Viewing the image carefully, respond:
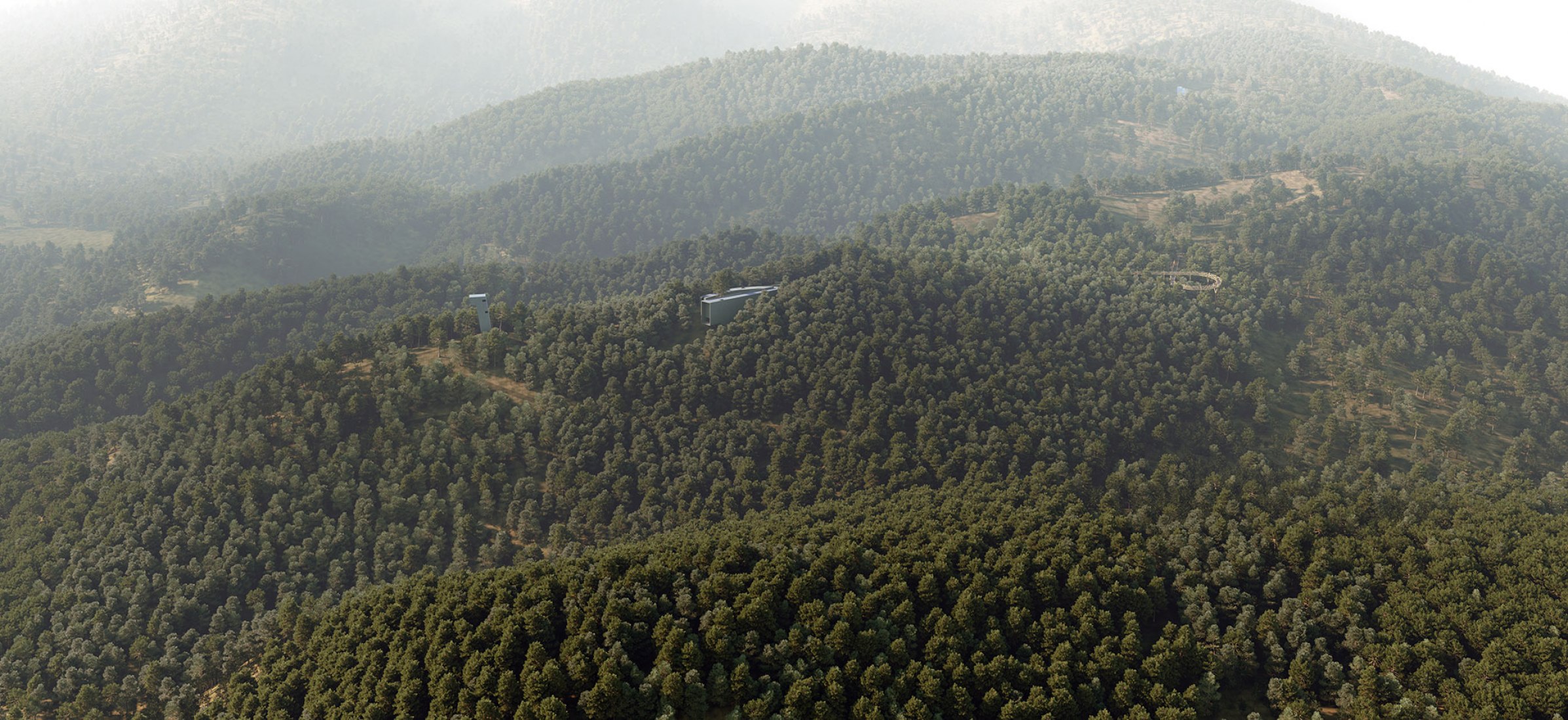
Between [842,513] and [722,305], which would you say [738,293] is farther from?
[842,513]

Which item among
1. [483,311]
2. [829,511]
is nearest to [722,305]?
[483,311]

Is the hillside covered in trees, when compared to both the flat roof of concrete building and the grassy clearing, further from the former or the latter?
the flat roof of concrete building

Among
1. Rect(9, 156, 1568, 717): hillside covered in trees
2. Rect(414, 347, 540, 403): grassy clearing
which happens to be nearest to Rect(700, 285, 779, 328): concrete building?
Rect(9, 156, 1568, 717): hillside covered in trees

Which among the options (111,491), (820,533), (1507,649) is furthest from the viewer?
(111,491)

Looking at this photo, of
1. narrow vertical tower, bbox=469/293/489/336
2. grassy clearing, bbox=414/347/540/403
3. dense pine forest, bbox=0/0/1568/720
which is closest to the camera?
dense pine forest, bbox=0/0/1568/720

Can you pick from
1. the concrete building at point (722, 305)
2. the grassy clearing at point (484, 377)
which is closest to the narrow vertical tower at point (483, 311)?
the grassy clearing at point (484, 377)

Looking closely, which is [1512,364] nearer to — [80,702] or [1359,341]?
[1359,341]

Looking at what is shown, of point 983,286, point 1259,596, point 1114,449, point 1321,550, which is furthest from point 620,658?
point 983,286

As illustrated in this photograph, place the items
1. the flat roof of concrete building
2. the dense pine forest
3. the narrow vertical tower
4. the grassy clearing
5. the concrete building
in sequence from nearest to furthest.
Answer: the dense pine forest, the grassy clearing, the narrow vertical tower, the concrete building, the flat roof of concrete building
